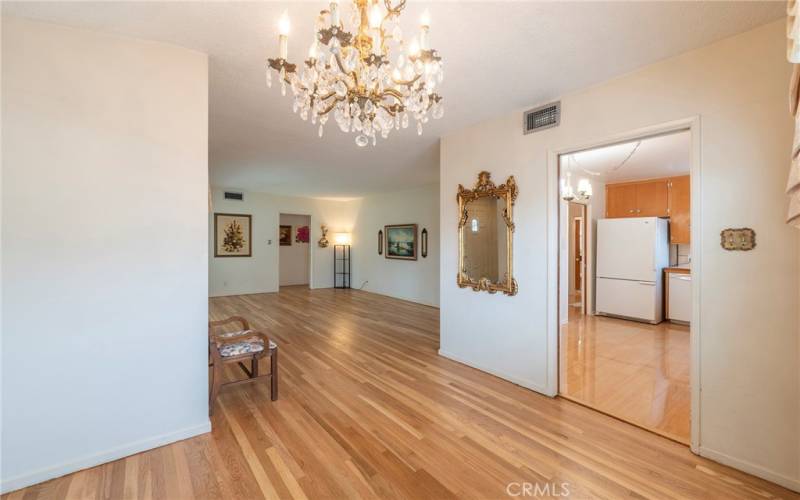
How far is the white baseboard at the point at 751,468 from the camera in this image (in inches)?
70.2

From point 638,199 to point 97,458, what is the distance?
7.59m

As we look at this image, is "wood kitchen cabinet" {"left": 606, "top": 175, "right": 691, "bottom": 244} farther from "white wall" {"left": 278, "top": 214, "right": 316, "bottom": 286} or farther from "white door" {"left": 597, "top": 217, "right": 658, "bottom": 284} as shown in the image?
"white wall" {"left": 278, "top": 214, "right": 316, "bottom": 286}

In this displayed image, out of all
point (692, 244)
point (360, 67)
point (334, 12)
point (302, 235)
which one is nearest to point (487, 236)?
point (692, 244)

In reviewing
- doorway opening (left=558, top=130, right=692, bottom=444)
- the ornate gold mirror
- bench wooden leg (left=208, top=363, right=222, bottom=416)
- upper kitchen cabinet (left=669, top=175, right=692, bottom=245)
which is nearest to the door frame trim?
the ornate gold mirror

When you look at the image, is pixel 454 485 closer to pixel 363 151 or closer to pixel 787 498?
pixel 787 498

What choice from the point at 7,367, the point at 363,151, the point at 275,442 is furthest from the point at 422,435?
the point at 363,151

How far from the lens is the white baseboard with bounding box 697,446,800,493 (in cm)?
178

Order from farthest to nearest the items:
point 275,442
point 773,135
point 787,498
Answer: point 275,442 < point 773,135 < point 787,498

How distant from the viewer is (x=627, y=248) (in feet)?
18.6

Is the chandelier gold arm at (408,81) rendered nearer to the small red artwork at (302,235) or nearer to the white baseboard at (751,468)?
the white baseboard at (751,468)

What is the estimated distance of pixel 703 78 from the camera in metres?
2.07

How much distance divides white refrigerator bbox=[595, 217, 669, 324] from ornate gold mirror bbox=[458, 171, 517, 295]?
3.73 meters

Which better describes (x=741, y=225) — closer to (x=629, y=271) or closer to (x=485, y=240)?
(x=485, y=240)

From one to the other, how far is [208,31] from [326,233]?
7517 mm
